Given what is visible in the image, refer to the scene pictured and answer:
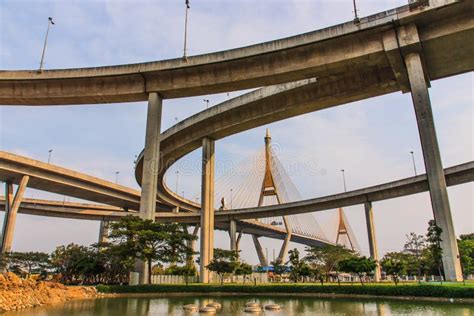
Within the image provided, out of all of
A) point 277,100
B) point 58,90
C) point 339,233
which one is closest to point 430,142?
point 277,100

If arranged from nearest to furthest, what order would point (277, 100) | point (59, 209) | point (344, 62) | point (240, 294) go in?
1. point (344, 62)
2. point (240, 294)
3. point (277, 100)
4. point (59, 209)

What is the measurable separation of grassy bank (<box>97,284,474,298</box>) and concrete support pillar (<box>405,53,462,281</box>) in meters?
4.03

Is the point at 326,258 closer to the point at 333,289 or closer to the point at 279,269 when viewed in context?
the point at 279,269

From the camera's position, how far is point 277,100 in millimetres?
37250

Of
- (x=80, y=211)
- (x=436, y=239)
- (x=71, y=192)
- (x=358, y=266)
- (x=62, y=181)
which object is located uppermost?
(x=62, y=181)

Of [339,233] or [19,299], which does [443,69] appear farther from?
[339,233]

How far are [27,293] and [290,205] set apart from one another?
4623 centimetres

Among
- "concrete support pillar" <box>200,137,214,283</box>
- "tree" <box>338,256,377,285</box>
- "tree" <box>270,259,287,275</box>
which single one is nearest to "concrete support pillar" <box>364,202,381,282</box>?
"tree" <box>270,259,287,275</box>

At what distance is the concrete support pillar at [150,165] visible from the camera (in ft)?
105

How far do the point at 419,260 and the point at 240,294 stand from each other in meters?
33.8

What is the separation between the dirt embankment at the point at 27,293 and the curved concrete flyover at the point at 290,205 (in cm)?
4097

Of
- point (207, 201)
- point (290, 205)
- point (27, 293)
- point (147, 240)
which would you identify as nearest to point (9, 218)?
point (207, 201)

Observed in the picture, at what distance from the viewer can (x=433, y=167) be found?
26.6m

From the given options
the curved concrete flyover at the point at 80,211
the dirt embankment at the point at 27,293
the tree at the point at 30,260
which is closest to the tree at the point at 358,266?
the dirt embankment at the point at 27,293
